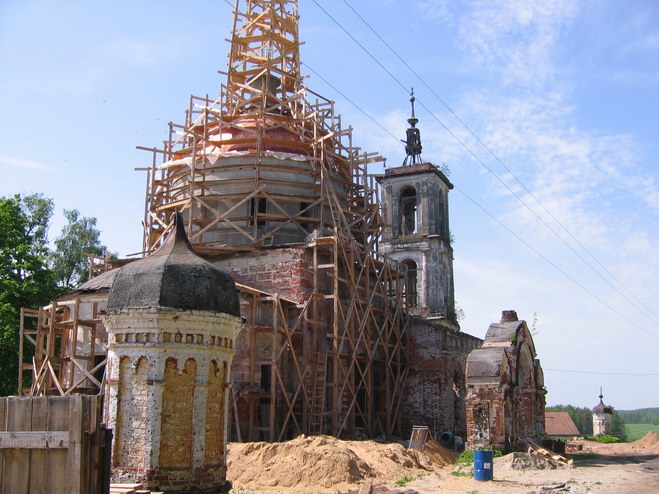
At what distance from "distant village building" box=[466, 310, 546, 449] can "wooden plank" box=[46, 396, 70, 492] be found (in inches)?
507

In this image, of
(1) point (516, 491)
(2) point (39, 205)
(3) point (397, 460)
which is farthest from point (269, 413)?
(2) point (39, 205)

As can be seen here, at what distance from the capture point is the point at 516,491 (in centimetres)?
1298

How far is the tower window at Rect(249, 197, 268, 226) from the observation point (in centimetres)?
2143

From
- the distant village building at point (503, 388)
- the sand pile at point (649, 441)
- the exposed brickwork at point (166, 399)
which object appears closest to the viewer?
the exposed brickwork at point (166, 399)

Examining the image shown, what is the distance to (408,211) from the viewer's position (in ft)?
113

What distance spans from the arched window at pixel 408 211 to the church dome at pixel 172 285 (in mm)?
24858

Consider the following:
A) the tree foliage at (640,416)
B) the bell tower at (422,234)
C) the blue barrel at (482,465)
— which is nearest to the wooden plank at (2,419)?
the blue barrel at (482,465)

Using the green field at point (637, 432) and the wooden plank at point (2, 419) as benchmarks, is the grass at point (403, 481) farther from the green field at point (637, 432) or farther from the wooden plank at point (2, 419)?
the green field at point (637, 432)

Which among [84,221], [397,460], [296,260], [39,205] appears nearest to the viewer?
[397,460]

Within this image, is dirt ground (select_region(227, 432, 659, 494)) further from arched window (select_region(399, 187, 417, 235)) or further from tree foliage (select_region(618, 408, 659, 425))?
tree foliage (select_region(618, 408, 659, 425))

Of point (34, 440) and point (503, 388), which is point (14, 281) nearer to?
point (503, 388)

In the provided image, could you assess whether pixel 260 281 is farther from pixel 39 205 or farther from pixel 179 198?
pixel 39 205

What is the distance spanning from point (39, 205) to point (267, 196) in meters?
14.0

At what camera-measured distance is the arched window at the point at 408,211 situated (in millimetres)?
33906
